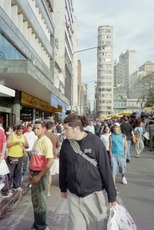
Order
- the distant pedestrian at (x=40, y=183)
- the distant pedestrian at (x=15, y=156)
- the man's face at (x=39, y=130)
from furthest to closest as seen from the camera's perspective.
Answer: the distant pedestrian at (x=15, y=156), the man's face at (x=39, y=130), the distant pedestrian at (x=40, y=183)

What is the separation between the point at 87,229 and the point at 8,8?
1769 centimetres

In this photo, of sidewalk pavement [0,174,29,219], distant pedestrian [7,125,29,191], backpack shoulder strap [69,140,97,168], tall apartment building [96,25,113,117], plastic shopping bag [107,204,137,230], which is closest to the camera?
plastic shopping bag [107,204,137,230]

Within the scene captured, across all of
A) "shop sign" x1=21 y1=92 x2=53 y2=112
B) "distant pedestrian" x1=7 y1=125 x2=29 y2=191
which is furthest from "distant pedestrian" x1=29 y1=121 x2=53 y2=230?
"shop sign" x1=21 y1=92 x2=53 y2=112

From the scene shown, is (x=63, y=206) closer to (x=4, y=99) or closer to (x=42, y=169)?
(x=42, y=169)

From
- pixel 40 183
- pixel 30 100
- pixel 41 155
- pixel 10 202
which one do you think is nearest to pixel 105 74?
pixel 30 100

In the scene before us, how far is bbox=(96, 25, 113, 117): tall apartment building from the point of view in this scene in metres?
148

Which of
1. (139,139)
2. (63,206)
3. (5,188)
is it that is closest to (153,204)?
(63,206)

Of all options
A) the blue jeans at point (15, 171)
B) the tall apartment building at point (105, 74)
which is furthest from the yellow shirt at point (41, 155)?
the tall apartment building at point (105, 74)

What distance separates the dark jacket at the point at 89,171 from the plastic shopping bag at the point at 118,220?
0.42 ft

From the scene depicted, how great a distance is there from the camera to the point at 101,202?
3.32m

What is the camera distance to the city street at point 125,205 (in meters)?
5.10

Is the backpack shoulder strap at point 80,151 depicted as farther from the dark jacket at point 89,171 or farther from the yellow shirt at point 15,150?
the yellow shirt at point 15,150

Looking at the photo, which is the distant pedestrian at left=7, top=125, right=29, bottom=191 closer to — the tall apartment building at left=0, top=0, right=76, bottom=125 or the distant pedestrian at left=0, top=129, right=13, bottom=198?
the distant pedestrian at left=0, top=129, right=13, bottom=198

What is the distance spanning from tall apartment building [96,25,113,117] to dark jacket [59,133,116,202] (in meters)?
142
